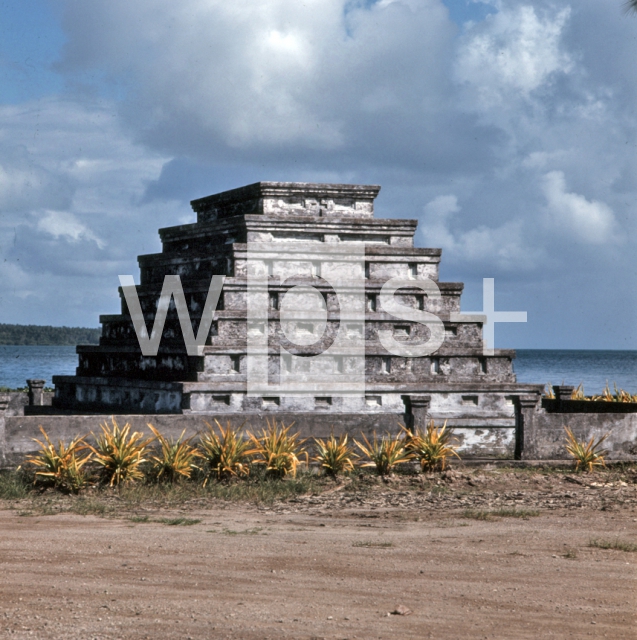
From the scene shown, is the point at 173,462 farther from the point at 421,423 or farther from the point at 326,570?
the point at 326,570

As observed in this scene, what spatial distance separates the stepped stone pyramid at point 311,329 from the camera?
68.6 feet

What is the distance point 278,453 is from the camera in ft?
53.4

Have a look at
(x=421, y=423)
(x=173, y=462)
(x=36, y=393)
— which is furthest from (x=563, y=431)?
(x=36, y=393)

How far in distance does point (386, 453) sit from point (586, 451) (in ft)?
14.6

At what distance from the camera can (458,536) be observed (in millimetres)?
12180

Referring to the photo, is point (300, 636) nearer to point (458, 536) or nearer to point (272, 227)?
point (458, 536)

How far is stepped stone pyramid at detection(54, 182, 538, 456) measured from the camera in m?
20.9

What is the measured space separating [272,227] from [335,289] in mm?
2214

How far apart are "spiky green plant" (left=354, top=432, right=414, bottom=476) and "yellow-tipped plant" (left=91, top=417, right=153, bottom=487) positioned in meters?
4.14

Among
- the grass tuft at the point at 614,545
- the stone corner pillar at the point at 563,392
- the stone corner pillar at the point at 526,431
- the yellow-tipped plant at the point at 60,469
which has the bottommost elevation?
the grass tuft at the point at 614,545

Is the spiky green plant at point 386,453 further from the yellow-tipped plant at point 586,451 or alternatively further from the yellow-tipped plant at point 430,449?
the yellow-tipped plant at point 586,451

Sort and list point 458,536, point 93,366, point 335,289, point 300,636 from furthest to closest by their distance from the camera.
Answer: point 93,366 → point 335,289 → point 458,536 → point 300,636

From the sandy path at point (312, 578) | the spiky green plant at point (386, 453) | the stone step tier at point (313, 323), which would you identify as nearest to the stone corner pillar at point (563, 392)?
the stone step tier at point (313, 323)

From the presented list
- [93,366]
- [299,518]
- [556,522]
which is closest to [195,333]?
[93,366]
